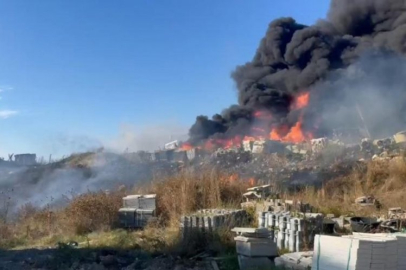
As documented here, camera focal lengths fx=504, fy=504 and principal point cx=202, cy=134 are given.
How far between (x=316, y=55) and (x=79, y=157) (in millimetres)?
15579

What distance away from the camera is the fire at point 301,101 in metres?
30.7

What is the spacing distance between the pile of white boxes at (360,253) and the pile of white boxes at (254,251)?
4.67 ft

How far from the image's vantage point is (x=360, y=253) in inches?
241

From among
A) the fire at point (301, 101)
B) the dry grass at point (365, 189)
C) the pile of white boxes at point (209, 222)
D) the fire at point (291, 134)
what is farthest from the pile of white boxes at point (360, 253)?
the fire at point (301, 101)

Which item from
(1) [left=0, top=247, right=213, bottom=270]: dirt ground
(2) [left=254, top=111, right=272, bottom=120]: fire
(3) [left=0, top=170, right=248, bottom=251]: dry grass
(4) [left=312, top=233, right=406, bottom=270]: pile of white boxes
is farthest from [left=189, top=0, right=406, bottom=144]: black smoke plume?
(4) [left=312, top=233, right=406, bottom=270]: pile of white boxes

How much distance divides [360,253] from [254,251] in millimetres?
2177

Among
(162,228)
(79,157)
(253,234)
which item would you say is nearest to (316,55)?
(79,157)

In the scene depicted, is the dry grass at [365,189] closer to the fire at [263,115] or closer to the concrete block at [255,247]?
the concrete block at [255,247]

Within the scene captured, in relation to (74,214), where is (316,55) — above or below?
above

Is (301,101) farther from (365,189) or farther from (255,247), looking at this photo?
(255,247)

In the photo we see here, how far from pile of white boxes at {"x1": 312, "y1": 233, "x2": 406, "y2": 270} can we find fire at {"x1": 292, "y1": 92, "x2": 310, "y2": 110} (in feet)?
80.2

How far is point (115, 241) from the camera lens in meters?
10.8

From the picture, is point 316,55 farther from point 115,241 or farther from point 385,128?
point 115,241

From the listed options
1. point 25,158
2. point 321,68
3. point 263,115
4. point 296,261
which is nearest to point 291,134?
point 263,115
